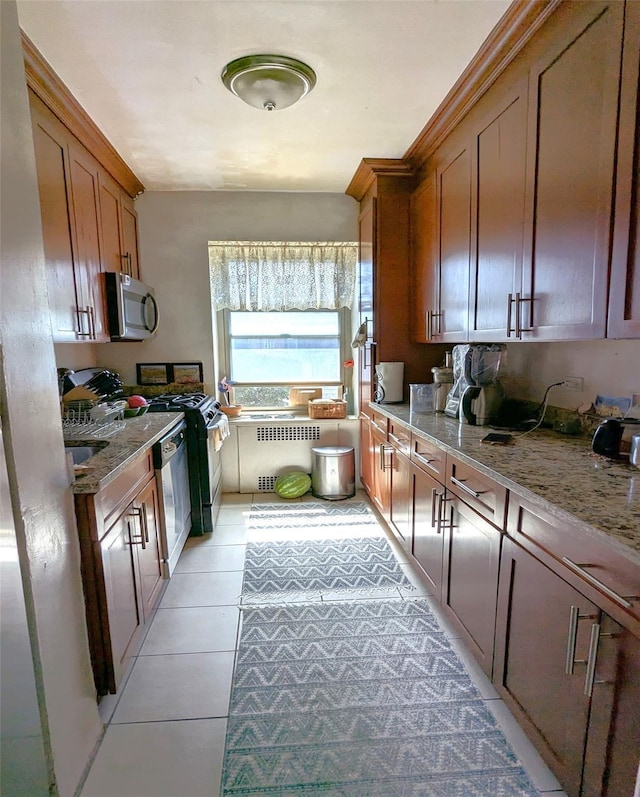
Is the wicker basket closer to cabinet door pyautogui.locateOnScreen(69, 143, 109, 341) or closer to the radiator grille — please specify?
the radiator grille

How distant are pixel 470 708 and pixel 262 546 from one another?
1.57 metres

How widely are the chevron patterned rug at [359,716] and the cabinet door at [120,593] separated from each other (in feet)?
1.49

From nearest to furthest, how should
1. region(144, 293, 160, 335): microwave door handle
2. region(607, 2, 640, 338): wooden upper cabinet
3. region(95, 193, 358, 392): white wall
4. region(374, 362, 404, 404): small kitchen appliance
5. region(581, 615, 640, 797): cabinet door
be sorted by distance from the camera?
region(581, 615, 640, 797): cabinet door < region(607, 2, 640, 338): wooden upper cabinet < region(374, 362, 404, 404): small kitchen appliance < region(144, 293, 160, 335): microwave door handle < region(95, 193, 358, 392): white wall

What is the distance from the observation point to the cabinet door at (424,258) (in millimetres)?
2703

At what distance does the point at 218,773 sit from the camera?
1.36m

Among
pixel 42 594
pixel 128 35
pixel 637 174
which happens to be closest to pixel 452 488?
pixel 637 174

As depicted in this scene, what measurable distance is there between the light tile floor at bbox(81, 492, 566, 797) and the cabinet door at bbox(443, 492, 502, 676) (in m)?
0.20

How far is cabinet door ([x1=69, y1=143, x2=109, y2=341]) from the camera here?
7.69ft

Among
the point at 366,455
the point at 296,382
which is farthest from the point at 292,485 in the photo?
the point at 296,382

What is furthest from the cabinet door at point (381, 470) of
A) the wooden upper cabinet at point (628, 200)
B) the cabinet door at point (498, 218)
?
the wooden upper cabinet at point (628, 200)

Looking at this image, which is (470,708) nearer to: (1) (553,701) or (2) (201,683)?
(1) (553,701)

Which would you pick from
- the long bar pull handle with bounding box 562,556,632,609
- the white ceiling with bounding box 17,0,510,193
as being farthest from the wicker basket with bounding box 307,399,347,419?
the long bar pull handle with bounding box 562,556,632,609

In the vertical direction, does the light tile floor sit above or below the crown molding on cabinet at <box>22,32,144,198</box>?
below

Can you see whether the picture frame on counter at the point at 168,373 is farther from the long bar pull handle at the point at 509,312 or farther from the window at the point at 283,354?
the long bar pull handle at the point at 509,312
